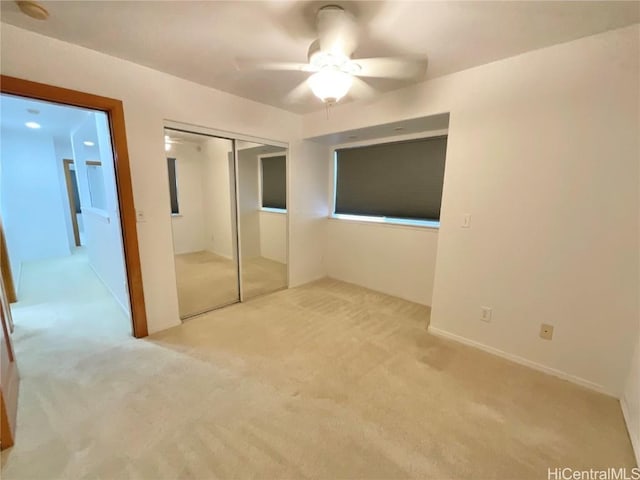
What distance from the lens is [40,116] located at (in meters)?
3.59

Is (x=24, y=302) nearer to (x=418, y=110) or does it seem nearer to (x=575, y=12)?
(x=418, y=110)

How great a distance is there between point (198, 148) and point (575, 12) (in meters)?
4.23

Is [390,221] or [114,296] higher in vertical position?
[390,221]

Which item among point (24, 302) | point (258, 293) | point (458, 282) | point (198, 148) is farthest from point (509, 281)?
point (24, 302)

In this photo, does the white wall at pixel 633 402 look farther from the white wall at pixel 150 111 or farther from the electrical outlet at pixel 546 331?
the white wall at pixel 150 111

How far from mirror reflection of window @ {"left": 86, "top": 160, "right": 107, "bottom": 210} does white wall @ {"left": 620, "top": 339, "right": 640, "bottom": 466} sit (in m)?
5.05

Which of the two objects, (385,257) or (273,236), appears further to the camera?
(273,236)

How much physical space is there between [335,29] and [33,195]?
6494mm

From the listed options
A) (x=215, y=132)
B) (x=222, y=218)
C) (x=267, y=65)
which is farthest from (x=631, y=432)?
(x=222, y=218)

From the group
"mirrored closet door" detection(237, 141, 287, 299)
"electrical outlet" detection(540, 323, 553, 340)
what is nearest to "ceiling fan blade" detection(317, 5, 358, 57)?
"mirrored closet door" detection(237, 141, 287, 299)

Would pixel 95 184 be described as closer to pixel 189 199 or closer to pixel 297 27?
pixel 189 199

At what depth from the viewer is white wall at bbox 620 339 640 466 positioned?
142 centimetres

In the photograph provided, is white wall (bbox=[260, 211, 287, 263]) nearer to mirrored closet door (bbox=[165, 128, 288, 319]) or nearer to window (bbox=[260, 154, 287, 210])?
mirrored closet door (bbox=[165, 128, 288, 319])

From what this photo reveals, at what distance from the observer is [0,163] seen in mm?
4535
